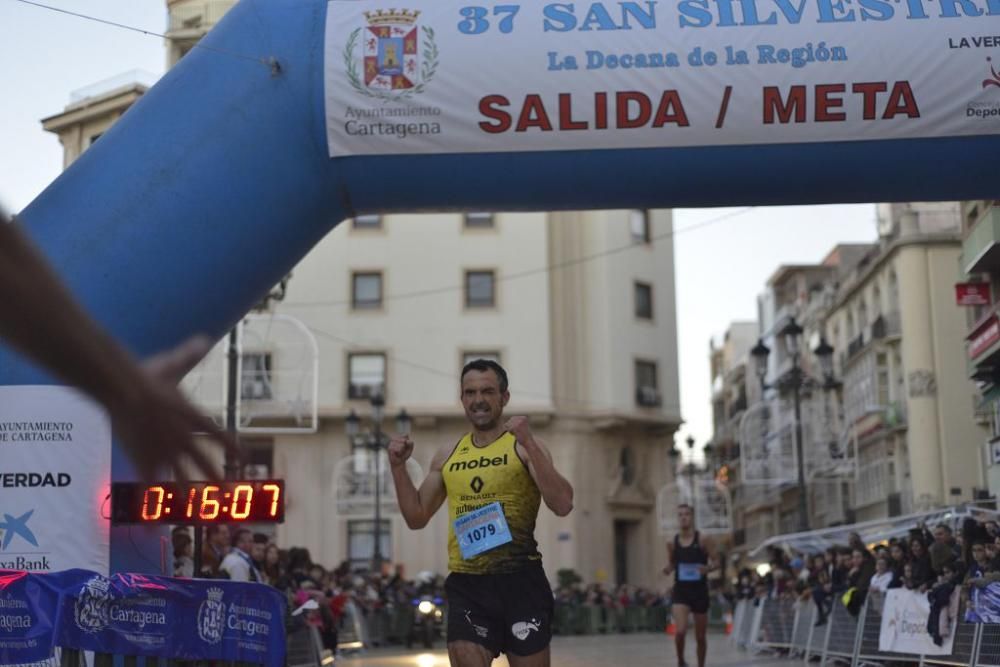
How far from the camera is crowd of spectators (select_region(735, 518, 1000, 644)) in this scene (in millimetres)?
14688

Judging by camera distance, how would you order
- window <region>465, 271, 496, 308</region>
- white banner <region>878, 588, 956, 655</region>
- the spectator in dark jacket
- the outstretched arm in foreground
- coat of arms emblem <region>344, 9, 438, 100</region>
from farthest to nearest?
window <region>465, 271, 496, 308</region> → the spectator in dark jacket → white banner <region>878, 588, 956, 655</region> → coat of arms emblem <region>344, 9, 438, 100</region> → the outstretched arm in foreground

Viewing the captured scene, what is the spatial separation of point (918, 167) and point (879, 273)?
4901 cm

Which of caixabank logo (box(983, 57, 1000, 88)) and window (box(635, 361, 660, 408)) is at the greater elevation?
window (box(635, 361, 660, 408))

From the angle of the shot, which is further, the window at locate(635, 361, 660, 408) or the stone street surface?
the window at locate(635, 361, 660, 408)

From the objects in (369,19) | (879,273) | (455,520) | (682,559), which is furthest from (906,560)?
(879,273)

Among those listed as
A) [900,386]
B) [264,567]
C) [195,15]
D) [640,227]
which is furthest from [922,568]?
[900,386]

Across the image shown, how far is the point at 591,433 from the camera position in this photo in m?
50.1

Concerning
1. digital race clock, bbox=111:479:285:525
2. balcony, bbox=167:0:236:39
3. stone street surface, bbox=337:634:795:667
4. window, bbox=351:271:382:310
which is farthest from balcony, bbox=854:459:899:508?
digital race clock, bbox=111:479:285:525

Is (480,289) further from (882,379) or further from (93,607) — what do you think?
(93,607)

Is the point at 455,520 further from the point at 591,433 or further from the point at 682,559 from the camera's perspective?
the point at 591,433

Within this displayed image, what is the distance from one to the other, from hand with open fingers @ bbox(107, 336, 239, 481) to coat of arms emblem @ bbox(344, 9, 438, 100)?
356 inches

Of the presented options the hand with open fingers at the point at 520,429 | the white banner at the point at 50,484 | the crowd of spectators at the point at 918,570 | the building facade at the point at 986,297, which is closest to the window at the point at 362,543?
the building facade at the point at 986,297

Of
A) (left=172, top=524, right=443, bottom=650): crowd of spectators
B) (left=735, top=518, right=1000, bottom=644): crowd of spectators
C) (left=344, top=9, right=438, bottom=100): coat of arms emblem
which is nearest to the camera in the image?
(left=344, top=9, right=438, bottom=100): coat of arms emblem

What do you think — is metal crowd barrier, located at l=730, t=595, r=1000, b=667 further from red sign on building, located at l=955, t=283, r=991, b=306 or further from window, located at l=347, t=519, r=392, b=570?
window, located at l=347, t=519, r=392, b=570
